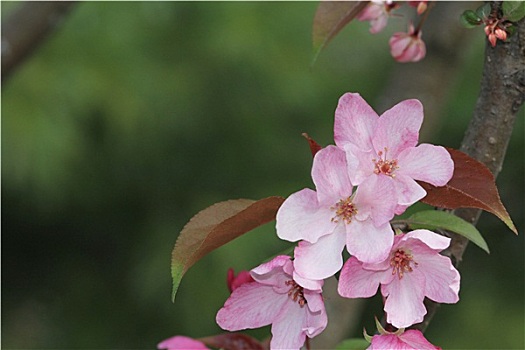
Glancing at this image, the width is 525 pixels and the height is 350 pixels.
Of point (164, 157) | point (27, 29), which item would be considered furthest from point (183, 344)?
point (164, 157)

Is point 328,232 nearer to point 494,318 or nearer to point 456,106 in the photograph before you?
point 456,106

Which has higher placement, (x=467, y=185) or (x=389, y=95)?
(x=389, y=95)

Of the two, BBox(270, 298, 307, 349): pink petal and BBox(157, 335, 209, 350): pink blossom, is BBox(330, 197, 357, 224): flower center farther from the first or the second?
BBox(157, 335, 209, 350): pink blossom

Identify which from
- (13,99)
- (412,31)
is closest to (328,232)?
(412,31)

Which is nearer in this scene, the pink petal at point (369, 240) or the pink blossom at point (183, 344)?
the pink petal at point (369, 240)

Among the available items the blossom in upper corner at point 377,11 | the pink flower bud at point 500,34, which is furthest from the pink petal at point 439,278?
the blossom in upper corner at point 377,11

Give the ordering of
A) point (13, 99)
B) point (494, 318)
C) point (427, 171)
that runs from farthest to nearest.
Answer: point (494, 318), point (13, 99), point (427, 171)

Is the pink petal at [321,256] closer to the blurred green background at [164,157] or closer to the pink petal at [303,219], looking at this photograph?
the pink petal at [303,219]
